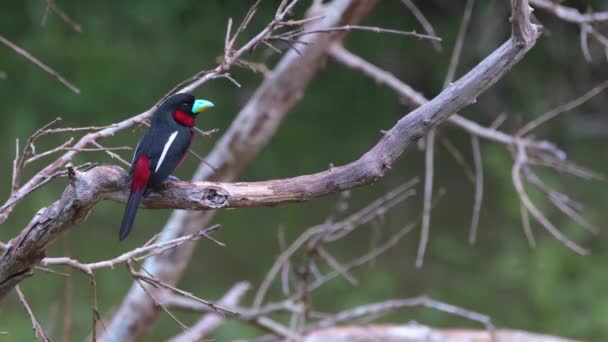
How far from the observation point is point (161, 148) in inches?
102

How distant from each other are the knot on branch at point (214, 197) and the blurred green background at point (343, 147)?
3.36 meters

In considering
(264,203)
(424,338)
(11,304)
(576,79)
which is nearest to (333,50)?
(424,338)

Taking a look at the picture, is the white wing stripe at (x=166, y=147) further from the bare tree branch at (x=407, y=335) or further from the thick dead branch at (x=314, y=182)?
the bare tree branch at (x=407, y=335)

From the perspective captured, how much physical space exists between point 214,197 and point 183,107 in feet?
2.18

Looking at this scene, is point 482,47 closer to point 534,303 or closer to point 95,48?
point 534,303

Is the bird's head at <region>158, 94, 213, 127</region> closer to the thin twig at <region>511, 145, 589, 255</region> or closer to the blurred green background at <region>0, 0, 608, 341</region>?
the thin twig at <region>511, 145, 589, 255</region>

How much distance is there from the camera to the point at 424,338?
3.94 meters

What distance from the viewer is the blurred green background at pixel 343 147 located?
7145 mm

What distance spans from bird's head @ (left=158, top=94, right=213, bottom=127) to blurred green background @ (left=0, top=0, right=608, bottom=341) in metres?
2.83

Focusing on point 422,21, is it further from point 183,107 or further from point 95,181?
point 95,181

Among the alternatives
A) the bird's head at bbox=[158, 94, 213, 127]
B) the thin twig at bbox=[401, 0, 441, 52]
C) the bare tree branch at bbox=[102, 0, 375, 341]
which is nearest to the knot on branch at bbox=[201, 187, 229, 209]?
the bird's head at bbox=[158, 94, 213, 127]

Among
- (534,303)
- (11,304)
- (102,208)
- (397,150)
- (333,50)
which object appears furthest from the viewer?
(102,208)

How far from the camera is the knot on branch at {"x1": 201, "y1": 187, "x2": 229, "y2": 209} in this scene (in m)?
2.16

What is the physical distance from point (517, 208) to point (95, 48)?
5.20 metres
